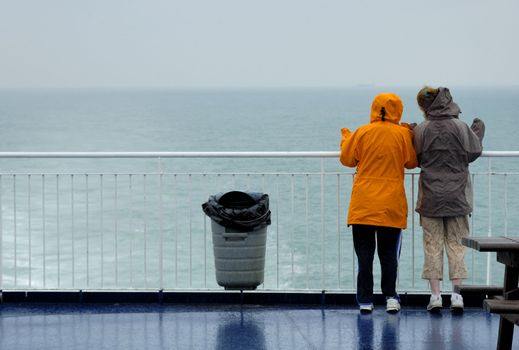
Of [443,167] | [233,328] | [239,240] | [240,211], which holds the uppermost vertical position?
[443,167]

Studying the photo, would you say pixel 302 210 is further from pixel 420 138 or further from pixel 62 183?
pixel 420 138

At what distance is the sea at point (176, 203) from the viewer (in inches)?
352

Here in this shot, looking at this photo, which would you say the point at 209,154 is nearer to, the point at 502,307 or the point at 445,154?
the point at 445,154

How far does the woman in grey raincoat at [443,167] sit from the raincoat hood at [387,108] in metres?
0.21

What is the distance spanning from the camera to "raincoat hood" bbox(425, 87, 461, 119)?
307 inches

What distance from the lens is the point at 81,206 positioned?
4228cm

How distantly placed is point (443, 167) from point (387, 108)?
1.99 ft

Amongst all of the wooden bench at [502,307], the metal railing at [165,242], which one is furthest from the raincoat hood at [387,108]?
the metal railing at [165,242]

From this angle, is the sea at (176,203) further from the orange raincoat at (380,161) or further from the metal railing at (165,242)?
the orange raincoat at (380,161)

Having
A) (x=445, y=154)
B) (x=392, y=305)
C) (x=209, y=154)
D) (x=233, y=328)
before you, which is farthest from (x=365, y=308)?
(x=209, y=154)

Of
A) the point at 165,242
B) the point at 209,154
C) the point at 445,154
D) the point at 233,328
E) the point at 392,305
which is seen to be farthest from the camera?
the point at 165,242

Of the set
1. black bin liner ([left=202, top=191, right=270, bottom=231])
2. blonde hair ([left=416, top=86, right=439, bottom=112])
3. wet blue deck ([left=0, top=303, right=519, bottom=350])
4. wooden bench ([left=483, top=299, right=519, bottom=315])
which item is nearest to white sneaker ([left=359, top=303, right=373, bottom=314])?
wet blue deck ([left=0, top=303, right=519, bottom=350])

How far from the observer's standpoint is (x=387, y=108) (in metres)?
7.74

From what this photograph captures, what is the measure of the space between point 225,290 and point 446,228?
5.86ft
